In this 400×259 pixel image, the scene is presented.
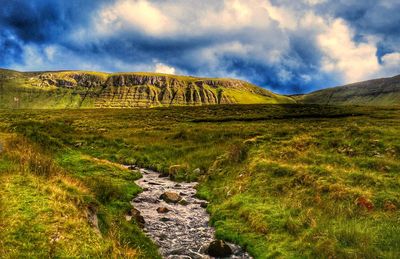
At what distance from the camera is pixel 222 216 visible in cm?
1764

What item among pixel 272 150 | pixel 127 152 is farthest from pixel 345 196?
pixel 127 152

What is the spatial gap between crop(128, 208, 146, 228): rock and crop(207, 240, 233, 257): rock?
427 centimetres

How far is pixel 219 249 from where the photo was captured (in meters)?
13.6

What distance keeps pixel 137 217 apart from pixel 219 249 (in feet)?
17.3

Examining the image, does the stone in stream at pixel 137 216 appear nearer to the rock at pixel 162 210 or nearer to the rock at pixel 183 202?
the rock at pixel 162 210

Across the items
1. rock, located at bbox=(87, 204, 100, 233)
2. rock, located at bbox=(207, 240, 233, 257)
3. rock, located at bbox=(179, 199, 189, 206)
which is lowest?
rock, located at bbox=(179, 199, 189, 206)

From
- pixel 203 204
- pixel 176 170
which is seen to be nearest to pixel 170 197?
pixel 203 204

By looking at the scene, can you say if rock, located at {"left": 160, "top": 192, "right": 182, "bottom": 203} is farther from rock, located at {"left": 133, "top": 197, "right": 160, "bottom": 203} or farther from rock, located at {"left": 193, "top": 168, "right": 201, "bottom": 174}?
rock, located at {"left": 193, "top": 168, "right": 201, "bottom": 174}

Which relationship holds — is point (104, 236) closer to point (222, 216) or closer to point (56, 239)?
point (56, 239)

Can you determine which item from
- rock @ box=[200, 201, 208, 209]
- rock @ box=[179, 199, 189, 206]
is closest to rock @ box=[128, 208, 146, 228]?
rock @ box=[179, 199, 189, 206]

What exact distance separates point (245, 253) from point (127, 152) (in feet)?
90.3

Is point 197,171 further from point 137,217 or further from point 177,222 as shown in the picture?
point 137,217

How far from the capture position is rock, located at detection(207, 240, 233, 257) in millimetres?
13545

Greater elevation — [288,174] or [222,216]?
[288,174]
